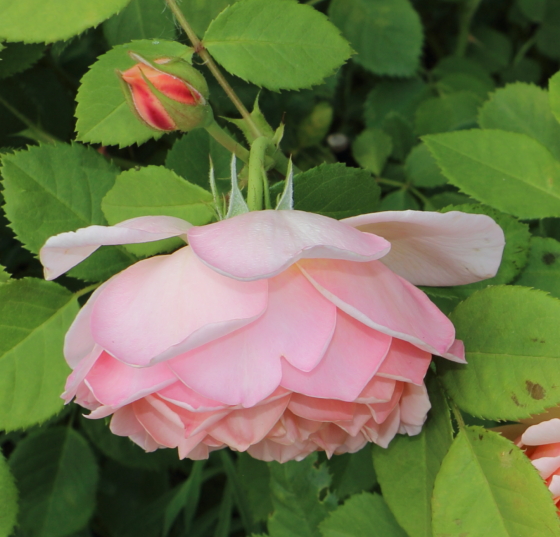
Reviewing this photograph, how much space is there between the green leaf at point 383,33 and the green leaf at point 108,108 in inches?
22.9

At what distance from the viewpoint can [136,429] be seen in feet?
1.78

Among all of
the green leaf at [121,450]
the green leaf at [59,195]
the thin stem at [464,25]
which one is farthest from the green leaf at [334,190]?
the thin stem at [464,25]

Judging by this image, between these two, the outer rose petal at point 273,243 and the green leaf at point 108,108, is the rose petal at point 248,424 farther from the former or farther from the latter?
the green leaf at point 108,108

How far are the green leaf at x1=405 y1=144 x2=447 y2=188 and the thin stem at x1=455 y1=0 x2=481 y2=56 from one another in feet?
1.52

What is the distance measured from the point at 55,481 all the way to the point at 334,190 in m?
0.70

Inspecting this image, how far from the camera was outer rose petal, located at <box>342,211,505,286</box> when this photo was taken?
0.44 meters

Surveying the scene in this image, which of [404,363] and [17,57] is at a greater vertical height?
[17,57]

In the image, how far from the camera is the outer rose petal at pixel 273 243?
38cm

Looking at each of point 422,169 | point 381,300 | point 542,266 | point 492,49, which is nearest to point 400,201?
point 422,169

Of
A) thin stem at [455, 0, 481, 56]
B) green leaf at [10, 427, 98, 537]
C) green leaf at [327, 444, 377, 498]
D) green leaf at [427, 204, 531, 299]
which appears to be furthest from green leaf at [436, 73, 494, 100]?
green leaf at [10, 427, 98, 537]

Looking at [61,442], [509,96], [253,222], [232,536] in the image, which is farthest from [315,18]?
[232,536]

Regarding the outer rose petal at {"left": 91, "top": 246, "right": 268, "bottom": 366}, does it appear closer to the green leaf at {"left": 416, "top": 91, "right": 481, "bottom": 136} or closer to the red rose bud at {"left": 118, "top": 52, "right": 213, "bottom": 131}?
the red rose bud at {"left": 118, "top": 52, "right": 213, "bottom": 131}

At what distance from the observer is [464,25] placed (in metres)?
1.30

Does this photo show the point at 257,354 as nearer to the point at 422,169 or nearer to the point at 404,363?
the point at 404,363
